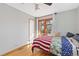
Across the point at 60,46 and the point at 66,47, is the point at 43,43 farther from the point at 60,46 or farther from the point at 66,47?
the point at 66,47

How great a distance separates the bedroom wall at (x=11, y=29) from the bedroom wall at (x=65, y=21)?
0.65m

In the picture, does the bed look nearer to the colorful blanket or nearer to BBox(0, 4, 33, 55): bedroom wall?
the colorful blanket

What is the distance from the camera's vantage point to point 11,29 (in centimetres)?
197

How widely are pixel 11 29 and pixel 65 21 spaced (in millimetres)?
1286

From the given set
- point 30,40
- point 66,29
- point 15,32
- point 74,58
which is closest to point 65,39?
point 66,29

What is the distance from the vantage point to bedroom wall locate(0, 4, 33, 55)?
1.73m

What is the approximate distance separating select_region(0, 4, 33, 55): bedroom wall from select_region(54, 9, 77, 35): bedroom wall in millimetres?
651

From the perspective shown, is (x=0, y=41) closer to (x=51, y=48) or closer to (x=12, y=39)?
(x=12, y=39)

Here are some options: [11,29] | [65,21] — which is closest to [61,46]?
[65,21]

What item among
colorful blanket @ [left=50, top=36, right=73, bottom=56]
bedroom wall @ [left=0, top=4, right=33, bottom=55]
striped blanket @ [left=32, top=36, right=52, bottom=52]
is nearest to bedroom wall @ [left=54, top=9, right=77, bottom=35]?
colorful blanket @ [left=50, top=36, right=73, bottom=56]

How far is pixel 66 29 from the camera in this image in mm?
1306

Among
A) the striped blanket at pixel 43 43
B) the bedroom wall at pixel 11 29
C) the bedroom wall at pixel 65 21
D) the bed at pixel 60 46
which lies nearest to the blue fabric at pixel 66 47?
the bed at pixel 60 46

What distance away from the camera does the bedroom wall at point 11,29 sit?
1.73 metres

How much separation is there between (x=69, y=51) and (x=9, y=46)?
138 cm
